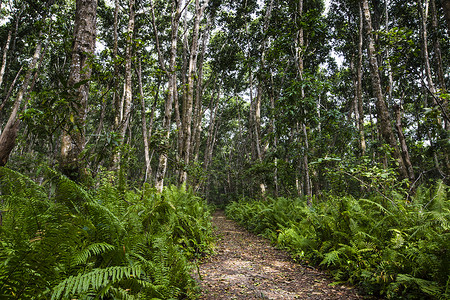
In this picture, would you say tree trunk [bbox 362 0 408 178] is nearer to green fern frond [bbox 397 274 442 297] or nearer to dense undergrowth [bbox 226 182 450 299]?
dense undergrowth [bbox 226 182 450 299]

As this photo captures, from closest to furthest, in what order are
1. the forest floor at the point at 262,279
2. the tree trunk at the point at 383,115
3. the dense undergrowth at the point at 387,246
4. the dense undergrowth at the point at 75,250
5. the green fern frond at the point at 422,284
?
the dense undergrowth at the point at 75,250 < the green fern frond at the point at 422,284 < the dense undergrowth at the point at 387,246 < the forest floor at the point at 262,279 < the tree trunk at the point at 383,115

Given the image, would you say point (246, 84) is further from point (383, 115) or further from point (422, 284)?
point (422, 284)

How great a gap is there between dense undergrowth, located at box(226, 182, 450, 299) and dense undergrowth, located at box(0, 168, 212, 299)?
2.45 m

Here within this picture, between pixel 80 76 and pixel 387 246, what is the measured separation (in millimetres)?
5501

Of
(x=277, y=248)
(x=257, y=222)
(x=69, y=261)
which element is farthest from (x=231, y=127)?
(x=69, y=261)

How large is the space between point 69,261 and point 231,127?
93.3 feet

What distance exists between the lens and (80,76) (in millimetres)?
3984

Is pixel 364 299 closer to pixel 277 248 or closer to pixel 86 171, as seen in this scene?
pixel 277 248

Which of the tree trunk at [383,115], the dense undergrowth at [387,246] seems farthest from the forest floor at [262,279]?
the tree trunk at [383,115]

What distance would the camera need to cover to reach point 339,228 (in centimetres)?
459

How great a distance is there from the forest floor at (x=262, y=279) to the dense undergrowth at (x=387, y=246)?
30 cm

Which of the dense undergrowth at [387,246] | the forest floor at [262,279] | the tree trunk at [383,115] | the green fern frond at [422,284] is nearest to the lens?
the green fern frond at [422,284]

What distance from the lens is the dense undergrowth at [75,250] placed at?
4.82ft

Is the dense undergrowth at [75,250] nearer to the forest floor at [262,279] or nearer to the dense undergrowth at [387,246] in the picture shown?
the forest floor at [262,279]
